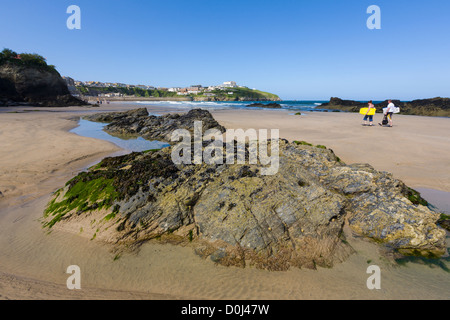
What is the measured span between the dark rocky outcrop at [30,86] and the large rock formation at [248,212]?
59408 millimetres

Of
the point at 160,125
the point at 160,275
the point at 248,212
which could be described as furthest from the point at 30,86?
the point at 248,212

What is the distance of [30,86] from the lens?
5000cm

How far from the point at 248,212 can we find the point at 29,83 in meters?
71.3

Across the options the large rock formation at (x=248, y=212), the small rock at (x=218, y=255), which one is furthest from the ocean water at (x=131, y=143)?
the small rock at (x=218, y=255)

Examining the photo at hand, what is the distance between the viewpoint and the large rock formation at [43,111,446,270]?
4332mm

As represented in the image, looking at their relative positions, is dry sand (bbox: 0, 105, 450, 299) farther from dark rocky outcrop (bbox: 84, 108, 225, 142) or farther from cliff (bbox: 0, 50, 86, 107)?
cliff (bbox: 0, 50, 86, 107)

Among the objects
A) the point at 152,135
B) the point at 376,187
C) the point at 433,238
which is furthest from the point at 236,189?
the point at 152,135

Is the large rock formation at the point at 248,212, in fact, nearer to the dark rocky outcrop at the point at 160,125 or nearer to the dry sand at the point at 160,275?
the dry sand at the point at 160,275

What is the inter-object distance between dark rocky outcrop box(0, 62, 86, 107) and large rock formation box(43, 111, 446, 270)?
5941 centimetres

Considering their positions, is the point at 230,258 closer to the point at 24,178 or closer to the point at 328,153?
the point at 328,153

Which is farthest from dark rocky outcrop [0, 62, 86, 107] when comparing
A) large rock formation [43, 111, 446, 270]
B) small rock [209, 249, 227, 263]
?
small rock [209, 249, 227, 263]

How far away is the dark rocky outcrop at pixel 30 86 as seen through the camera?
Result: 4712cm

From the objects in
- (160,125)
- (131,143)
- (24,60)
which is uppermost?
(24,60)

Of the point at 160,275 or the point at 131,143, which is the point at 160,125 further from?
the point at 160,275
